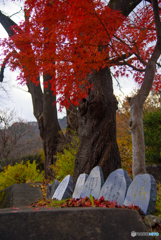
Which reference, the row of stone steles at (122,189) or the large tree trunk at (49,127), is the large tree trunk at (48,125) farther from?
the row of stone steles at (122,189)

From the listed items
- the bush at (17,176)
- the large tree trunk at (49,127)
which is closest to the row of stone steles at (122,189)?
the bush at (17,176)

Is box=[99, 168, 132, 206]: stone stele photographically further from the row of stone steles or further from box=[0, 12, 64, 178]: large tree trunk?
box=[0, 12, 64, 178]: large tree trunk

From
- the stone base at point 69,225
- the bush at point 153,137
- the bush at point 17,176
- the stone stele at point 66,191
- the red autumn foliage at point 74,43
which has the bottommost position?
the bush at point 17,176

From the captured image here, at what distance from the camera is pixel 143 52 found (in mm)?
5758

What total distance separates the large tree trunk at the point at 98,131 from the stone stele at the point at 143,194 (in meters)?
1.80

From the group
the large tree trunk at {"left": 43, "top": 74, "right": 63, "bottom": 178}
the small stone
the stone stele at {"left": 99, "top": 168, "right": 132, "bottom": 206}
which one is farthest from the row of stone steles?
the large tree trunk at {"left": 43, "top": 74, "right": 63, "bottom": 178}

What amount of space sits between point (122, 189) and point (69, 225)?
1168 millimetres

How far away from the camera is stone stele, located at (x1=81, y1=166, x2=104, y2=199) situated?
3.19 metres

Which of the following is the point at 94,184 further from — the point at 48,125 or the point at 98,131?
the point at 48,125

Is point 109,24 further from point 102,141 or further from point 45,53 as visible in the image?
point 102,141

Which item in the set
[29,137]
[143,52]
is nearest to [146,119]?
[143,52]

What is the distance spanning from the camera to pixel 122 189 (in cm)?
279

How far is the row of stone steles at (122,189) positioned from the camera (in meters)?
2.37

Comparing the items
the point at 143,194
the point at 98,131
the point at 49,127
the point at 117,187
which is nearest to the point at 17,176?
the point at 49,127
